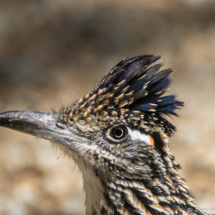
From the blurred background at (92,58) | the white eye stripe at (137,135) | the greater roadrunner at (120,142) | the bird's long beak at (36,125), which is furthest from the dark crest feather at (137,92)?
the blurred background at (92,58)

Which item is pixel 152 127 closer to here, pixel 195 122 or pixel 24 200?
pixel 24 200

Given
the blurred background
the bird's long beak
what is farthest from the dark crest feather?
the blurred background

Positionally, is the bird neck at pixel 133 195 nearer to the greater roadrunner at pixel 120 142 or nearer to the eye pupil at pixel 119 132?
the greater roadrunner at pixel 120 142

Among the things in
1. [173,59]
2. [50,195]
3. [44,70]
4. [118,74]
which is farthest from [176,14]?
[118,74]

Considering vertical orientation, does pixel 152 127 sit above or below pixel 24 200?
below

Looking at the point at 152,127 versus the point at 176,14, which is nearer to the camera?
the point at 152,127

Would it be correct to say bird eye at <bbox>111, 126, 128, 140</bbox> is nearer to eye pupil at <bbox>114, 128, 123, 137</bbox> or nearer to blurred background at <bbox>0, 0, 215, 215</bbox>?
eye pupil at <bbox>114, 128, 123, 137</bbox>

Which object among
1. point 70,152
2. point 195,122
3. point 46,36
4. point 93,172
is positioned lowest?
point 93,172
